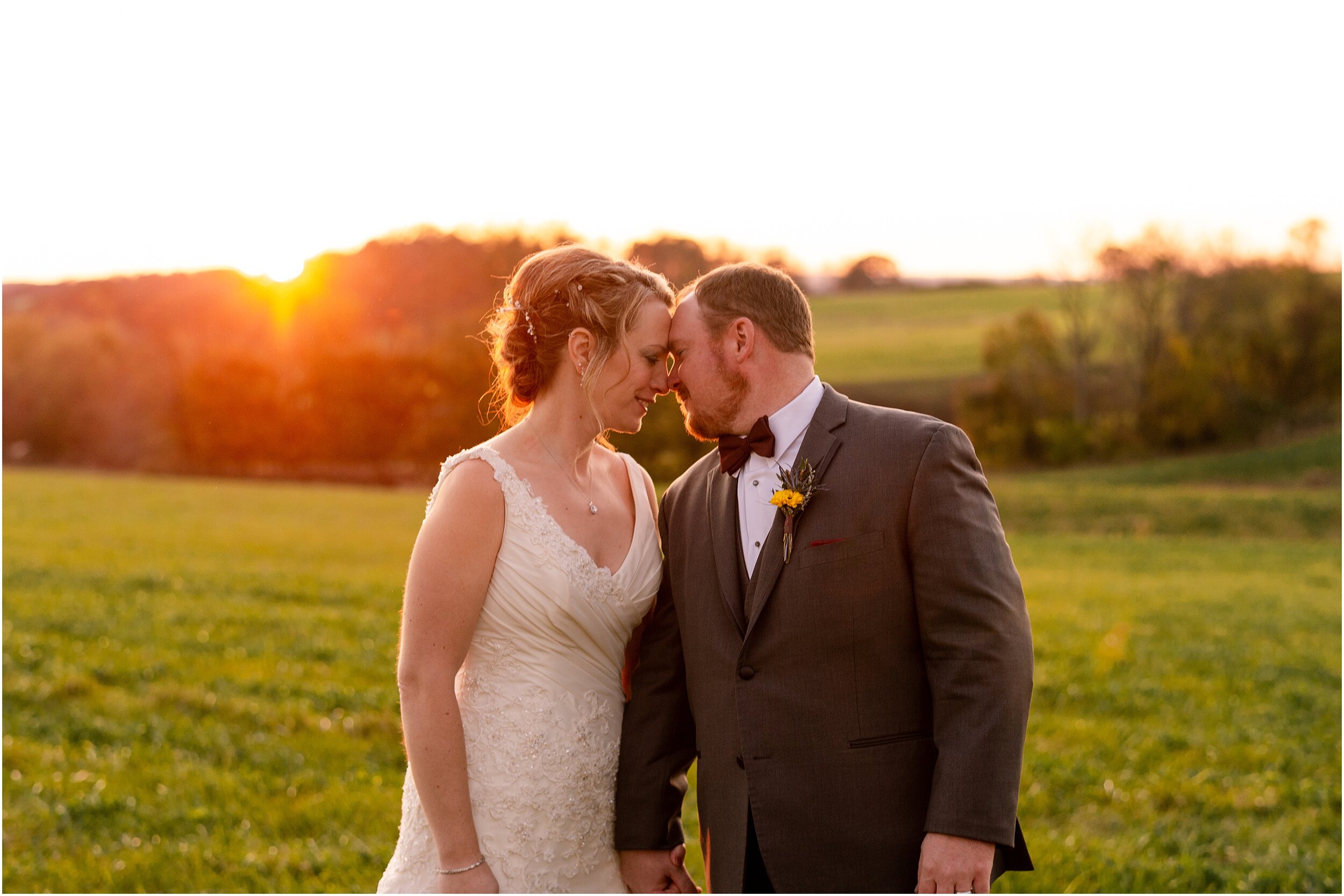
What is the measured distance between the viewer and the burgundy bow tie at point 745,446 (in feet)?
10.6

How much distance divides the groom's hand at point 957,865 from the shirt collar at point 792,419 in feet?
4.00

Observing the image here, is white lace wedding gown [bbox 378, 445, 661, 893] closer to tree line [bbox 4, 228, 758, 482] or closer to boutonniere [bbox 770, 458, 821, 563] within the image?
boutonniere [bbox 770, 458, 821, 563]

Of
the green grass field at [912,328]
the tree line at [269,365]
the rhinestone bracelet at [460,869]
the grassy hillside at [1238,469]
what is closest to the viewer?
the rhinestone bracelet at [460,869]

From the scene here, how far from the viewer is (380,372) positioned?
3544 centimetres

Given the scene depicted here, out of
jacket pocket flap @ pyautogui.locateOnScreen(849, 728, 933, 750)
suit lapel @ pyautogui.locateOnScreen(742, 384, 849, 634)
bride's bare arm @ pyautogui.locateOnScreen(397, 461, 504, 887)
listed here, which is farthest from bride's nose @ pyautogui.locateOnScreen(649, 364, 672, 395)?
jacket pocket flap @ pyautogui.locateOnScreen(849, 728, 933, 750)

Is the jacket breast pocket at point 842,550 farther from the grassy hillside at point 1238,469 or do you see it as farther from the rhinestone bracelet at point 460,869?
the grassy hillside at point 1238,469

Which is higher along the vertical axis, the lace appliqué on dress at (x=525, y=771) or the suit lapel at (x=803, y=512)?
the suit lapel at (x=803, y=512)

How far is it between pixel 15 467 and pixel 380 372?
50.7ft

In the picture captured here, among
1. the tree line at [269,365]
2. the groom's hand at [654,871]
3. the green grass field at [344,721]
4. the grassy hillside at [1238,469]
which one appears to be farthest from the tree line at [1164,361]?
the groom's hand at [654,871]

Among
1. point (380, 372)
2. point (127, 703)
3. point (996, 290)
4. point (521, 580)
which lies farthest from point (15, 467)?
point (996, 290)

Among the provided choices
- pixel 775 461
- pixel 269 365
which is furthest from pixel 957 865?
pixel 269 365

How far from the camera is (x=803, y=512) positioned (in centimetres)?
309

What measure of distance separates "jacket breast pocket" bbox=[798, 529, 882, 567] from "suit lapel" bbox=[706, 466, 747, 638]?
24 centimetres

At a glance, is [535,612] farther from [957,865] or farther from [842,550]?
[957,865]
